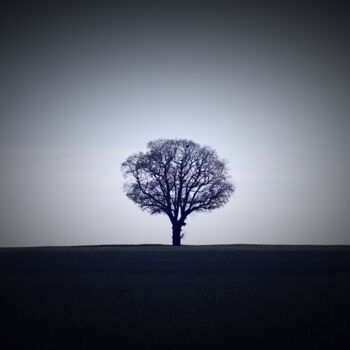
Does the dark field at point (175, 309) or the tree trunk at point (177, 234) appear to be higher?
the tree trunk at point (177, 234)

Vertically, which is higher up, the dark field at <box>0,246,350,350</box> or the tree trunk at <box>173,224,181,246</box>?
the tree trunk at <box>173,224,181,246</box>

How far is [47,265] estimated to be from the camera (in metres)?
28.0

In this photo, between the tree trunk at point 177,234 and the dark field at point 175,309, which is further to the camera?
the tree trunk at point 177,234

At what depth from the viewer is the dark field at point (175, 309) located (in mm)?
10109

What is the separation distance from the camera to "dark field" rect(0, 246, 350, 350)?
10109 mm

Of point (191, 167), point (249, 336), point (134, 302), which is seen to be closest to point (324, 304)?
point (249, 336)

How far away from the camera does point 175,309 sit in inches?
536

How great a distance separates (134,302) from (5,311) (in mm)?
4055

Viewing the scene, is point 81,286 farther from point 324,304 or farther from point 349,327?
point 349,327

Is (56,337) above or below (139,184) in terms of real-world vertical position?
below

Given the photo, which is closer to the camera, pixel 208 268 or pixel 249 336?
pixel 249 336

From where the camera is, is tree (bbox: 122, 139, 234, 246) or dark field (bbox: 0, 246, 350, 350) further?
tree (bbox: 122, 139, 234, 246)

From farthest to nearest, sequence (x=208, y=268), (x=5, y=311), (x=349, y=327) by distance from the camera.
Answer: (x=208, y=268) < (x=5, y=311) < (x=349, y=327)

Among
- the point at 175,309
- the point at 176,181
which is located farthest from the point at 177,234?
the point at 175,309
